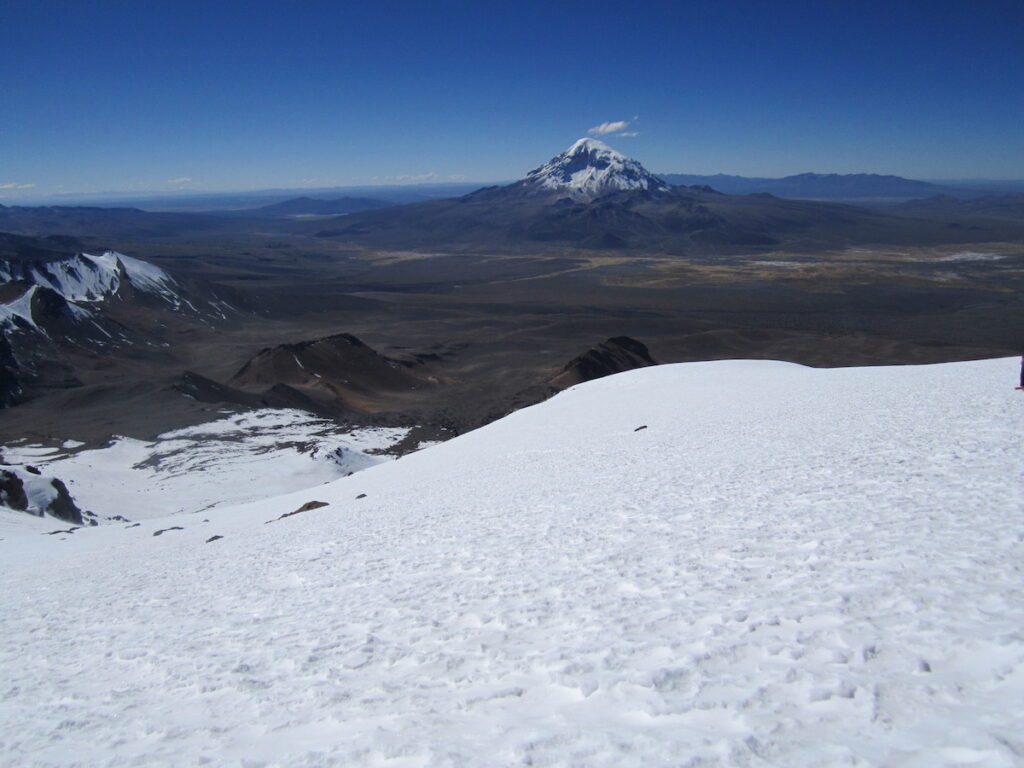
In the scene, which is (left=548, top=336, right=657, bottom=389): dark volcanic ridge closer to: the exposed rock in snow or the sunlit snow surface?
the sunlit snow surface

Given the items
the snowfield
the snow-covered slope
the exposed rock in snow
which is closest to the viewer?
the snowfield

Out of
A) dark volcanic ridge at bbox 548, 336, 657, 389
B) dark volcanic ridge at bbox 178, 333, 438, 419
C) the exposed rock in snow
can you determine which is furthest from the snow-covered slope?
the exposed rock in snow

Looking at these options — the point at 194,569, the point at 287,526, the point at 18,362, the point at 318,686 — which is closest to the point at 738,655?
the point at 318,686

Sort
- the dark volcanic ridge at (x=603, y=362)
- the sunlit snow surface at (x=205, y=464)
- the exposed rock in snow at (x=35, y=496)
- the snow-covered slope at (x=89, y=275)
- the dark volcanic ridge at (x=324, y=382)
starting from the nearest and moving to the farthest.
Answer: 1. the exposed rock in snow at (x=35, y=496)
2. the sunlit snow surface at (x=205, y=464)
3. the dark volcanic ridge at (x=324, y=382)
4. the dark volcanic ridge at (x=603, y=362)
5. the snow-covered slope at (x=89, y=275)

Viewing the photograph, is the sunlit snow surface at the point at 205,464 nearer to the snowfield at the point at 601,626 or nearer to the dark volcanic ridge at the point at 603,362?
the snowfield at the point at 601,626

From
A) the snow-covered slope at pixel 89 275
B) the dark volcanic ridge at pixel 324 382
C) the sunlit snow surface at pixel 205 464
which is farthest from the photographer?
the snow-covered slope at pixel 89 275

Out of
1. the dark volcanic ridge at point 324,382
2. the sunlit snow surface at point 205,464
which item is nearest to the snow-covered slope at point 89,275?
the dark volcanic ridge at point 324,382

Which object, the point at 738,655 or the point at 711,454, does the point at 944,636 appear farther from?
the point at 711,454
